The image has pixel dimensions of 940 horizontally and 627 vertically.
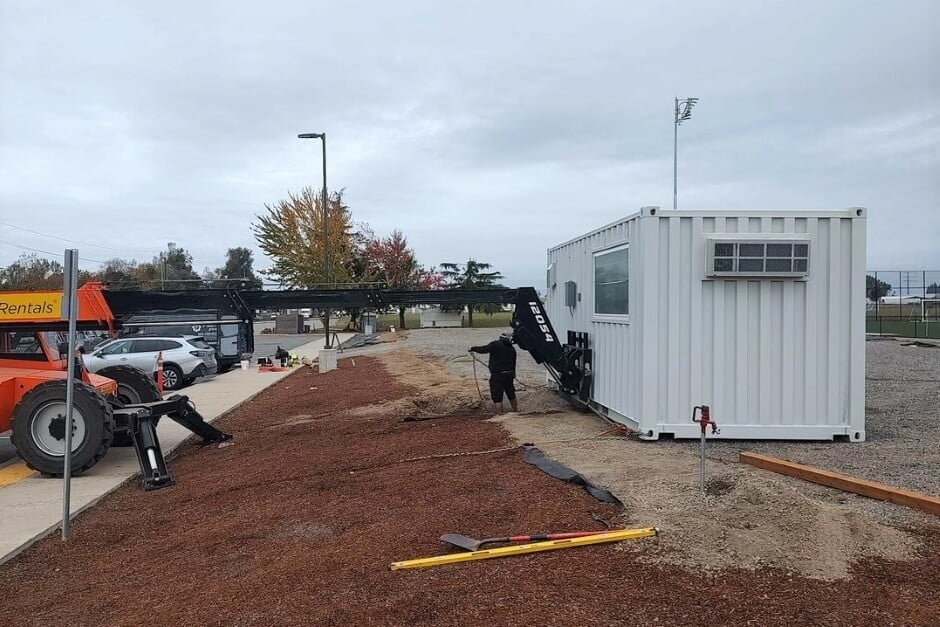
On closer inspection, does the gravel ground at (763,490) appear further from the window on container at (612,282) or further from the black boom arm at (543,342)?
the window on container at (612,282)

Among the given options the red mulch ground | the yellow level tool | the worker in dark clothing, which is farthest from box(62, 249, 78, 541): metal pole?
the worker in dark clothing

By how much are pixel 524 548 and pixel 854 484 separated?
3.01 m

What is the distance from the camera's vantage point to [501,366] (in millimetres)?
12180

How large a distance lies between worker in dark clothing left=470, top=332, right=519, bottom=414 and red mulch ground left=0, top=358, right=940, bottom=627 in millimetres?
3056

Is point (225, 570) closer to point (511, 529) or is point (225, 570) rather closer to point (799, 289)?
point (511, 529)

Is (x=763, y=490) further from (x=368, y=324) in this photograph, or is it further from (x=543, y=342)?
(x=368, y=324)

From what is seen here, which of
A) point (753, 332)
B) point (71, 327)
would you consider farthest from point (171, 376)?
point (753, 332)

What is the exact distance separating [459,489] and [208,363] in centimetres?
1531

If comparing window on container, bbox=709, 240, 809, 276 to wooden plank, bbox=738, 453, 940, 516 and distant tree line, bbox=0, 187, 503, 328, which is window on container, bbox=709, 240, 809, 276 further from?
distant tree line, bbox=0, 187, 503, 328

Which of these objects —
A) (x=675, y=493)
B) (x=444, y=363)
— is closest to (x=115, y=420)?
(x=675, y=493)

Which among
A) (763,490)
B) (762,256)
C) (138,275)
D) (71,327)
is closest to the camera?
(763,490)

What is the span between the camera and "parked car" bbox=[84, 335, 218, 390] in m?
19.4

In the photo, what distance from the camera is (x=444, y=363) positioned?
77.6 feet

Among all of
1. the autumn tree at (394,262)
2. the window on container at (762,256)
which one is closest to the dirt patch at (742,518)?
the window on container at (762,256)
